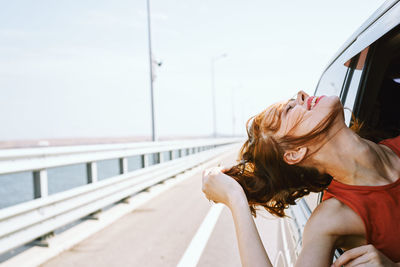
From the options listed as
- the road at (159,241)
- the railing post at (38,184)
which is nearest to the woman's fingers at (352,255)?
the road at (159,241)

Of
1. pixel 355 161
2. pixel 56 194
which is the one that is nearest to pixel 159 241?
pixel 56 194

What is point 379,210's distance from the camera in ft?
5.41

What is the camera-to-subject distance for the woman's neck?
1.85 meters

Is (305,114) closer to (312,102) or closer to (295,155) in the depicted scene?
(312,102)

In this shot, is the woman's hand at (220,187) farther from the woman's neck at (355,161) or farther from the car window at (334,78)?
the car window at (334,78)

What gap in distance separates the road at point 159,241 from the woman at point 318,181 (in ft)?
3.56

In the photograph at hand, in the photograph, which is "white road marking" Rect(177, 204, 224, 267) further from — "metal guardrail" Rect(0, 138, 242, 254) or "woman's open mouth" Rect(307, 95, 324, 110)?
"woman's open mouth" Rect(307, 95, 324, 110)

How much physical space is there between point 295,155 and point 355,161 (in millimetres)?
307

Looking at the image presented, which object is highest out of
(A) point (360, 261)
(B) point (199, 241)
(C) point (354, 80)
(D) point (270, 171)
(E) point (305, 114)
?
(C) point (354, 80)

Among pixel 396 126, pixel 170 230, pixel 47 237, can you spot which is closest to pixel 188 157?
pixel 170 230

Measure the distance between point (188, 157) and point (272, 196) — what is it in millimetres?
12220

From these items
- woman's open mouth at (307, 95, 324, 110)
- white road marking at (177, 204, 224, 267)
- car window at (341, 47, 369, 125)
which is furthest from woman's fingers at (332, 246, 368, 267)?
white road marking at (177, 204, 224, 267)

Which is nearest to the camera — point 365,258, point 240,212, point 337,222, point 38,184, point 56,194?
point 365,258

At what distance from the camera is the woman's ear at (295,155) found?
202 cm
